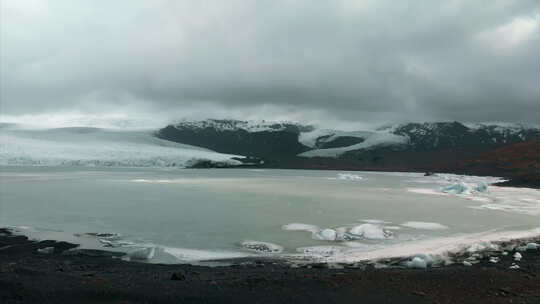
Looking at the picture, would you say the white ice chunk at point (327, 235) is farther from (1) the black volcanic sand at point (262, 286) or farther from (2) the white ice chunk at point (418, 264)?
(1) the black volcanic sand at point (262, 286)

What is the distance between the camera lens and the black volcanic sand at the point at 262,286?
6.44 meters

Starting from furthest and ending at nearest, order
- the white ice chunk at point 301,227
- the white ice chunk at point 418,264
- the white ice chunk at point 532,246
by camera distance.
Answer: the white ice chunk at point 301,227
the white ice chunk at point 532,246
the white ice chunk at point 418,264

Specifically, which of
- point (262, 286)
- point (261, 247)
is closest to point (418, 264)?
point (262, 286)

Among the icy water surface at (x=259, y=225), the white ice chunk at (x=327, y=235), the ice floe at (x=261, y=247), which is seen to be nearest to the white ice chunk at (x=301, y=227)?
the icy water surface at (x=259, y=225)

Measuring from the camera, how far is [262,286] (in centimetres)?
709

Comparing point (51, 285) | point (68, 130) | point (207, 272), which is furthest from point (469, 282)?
point (68, 130)

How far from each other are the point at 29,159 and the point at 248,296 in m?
78.3

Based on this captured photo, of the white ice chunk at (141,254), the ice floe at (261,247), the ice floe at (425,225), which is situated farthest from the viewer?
the ice floe at (425,225)

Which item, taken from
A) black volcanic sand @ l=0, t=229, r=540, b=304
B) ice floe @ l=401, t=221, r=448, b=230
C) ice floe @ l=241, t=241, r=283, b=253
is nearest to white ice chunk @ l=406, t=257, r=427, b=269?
black volcanic sand @ l=0, t=229, r=540, b=304

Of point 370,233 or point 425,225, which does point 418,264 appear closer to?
point 370,233

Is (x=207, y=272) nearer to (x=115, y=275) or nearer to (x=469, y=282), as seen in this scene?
(x=115, y=275)

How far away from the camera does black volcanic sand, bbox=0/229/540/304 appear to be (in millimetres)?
6438

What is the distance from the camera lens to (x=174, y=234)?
1462cm

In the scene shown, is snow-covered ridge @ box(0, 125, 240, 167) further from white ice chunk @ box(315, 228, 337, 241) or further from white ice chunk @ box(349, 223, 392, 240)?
white ice chunk @ box(349, 223, 392, 240)
